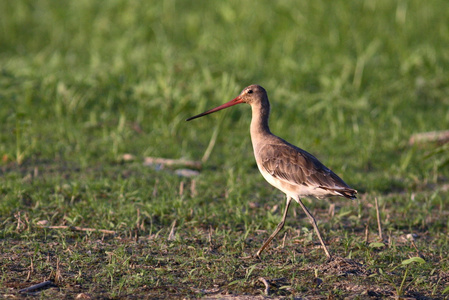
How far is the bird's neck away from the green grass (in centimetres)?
77

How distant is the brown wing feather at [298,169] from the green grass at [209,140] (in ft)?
Result: 1.83

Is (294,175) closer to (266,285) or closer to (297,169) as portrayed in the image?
(297,169)

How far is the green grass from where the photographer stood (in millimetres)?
5168

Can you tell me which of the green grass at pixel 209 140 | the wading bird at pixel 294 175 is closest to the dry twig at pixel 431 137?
the green grass at pixel 209 140

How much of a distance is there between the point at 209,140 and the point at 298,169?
10.1 ft

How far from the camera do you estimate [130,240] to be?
5781mm

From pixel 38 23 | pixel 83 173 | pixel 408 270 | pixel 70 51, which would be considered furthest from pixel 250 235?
pixel 38 23

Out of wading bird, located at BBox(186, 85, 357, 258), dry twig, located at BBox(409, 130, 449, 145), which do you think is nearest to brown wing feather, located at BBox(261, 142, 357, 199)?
wading bird, located at BBox(186, 85, 357, 258)

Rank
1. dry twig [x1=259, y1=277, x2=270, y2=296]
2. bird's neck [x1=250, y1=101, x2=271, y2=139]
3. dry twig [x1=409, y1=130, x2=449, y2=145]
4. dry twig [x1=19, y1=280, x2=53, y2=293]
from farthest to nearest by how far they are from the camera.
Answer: dry twig [x1=409, y1=130, x2=449, y2=145] < bird's neck [x1=250, y1=101, x2=271, y2=139] < dry twig [x1=259, y1=277, x2=270, y2=296] < dry twig [x1=19, y1=280, x2=53, y2=293]

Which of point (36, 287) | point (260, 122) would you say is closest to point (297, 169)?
point (260, 122)

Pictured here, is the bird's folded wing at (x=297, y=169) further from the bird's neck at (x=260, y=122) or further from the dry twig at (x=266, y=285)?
the dry twig at (x=266, y=285)

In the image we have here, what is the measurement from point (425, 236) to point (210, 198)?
207 centimetres

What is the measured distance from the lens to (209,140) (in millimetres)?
8602

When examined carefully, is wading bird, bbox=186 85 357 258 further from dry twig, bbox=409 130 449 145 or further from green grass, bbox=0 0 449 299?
dry twig, bbox=409 130 449 145
